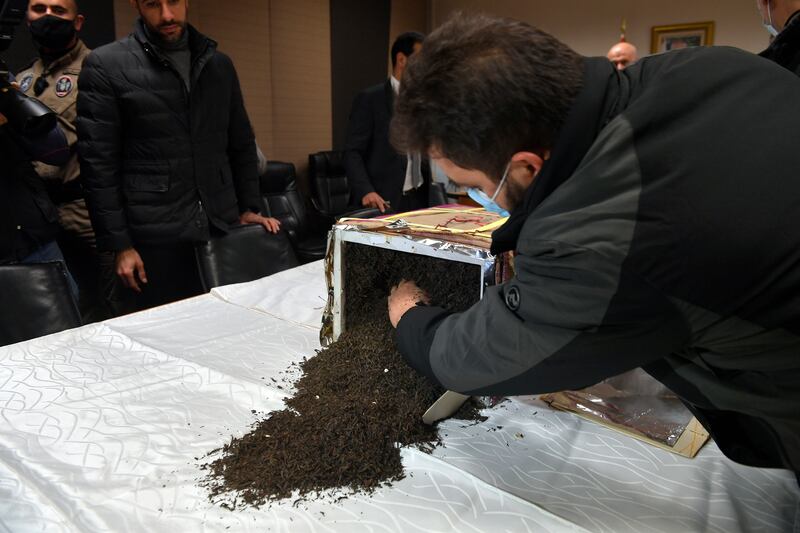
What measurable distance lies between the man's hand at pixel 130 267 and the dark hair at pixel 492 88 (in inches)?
68.4

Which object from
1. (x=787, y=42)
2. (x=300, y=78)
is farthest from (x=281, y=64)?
(x=787, y=42)

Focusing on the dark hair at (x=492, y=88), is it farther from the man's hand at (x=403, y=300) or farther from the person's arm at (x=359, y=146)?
the person's arm at (x=359, y=146)

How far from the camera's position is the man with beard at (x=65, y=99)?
220cm

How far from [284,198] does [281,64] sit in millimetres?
1074

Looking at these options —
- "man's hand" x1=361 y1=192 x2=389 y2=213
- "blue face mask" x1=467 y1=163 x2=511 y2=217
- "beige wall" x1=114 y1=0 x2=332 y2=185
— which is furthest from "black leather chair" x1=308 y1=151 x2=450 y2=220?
"blue face mask" x1=467 y1=163 x2=511 y2=217

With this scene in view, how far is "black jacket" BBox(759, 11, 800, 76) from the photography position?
126 centimetres

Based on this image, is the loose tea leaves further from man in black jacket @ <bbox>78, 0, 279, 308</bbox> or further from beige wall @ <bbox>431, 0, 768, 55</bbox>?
beige wall @ <bbox>431, 0, 768, 55</bbox>

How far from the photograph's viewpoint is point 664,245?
0.64m

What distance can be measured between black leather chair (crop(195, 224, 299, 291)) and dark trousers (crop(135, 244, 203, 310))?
0.19 meters

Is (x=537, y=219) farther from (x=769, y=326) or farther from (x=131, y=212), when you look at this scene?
(x=131, y=212)

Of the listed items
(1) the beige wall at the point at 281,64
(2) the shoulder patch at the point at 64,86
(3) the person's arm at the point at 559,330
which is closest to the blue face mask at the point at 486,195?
(3) the person's arm at the point at 559,330

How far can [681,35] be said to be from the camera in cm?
492

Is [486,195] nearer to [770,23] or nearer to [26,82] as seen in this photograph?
[770,23]

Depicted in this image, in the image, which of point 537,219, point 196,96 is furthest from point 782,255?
point 196,96
